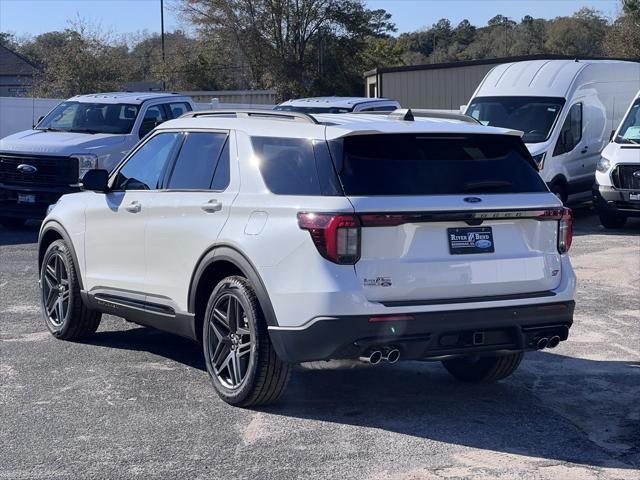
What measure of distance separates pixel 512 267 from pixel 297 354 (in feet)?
4.56

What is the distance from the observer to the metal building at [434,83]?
3662 centimetres

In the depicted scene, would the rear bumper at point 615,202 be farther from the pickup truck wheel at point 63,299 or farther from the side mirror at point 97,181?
the side mirror at point 97,181

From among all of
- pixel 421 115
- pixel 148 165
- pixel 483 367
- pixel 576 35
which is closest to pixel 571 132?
pixel 421 115

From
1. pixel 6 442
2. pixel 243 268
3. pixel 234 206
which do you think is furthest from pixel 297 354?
pixel 6 442

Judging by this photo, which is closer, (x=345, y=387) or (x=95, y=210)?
(x=345, y=387)

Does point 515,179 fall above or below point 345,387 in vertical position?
above

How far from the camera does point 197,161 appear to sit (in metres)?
7.27

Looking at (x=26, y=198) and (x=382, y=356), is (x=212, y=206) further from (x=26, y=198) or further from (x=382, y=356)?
(x=26, y=198)

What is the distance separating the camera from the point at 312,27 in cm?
5328

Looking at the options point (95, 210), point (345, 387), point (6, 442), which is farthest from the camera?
point (95, 210)

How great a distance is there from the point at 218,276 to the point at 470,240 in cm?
174

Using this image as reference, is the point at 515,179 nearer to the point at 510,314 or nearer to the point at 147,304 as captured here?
the point at 510,314

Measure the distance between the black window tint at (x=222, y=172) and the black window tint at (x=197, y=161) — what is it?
48mm

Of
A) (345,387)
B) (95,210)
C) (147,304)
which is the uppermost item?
(95,210)
